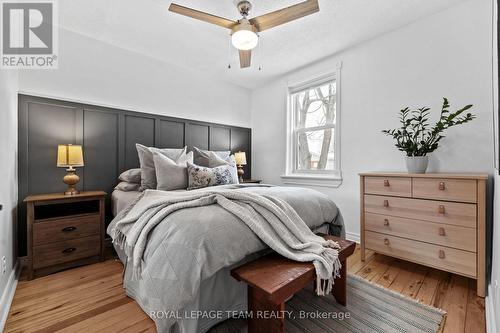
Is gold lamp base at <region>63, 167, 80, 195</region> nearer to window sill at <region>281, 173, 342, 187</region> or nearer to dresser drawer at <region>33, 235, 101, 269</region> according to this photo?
dresser drawer at <region>33, 235, 101, 269</region>

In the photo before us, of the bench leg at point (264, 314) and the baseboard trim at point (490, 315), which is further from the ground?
the bench leg at point (264, 314)

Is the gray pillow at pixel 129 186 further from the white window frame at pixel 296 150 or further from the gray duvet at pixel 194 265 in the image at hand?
the white window frame at pixel 296 150

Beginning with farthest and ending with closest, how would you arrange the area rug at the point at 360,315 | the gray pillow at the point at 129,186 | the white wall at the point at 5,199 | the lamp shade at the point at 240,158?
the lamp shade at the point at 240,158
the gray pillow at the point at 129,186
the white wall at the point at 5,199
the area rug at the point at 360,315

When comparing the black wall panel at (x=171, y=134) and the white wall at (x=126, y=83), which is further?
the black wall panel at (x=171, y=134)

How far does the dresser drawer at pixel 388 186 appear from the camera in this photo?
2.02 m

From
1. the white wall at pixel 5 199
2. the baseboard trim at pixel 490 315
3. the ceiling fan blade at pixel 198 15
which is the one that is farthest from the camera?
the ceiling fan blade at pixel 198 15

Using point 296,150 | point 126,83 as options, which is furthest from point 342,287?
point 126,83

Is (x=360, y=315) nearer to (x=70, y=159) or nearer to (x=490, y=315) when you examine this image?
(x=490, y=315)

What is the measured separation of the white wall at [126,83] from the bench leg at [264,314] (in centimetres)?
268

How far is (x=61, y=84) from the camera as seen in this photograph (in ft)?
7.80

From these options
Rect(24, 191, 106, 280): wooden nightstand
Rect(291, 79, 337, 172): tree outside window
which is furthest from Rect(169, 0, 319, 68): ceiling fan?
Rect(24, 191, 106, 280): wooden nightstand

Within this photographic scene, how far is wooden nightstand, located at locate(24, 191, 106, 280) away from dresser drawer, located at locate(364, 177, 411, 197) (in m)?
2.69

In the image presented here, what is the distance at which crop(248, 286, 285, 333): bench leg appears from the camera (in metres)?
1.09

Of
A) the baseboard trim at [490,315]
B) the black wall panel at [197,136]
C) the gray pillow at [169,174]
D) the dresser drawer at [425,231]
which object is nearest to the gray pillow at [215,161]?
the gray pillow at [169,174]
